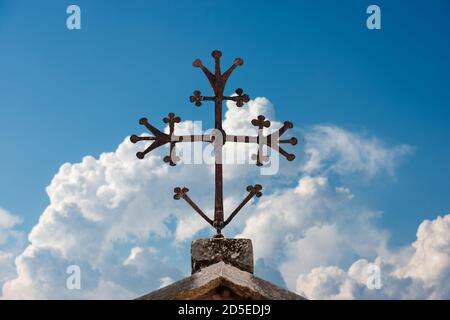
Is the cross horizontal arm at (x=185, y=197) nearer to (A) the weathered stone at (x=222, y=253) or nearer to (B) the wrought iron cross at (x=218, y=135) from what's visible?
(B) the wrought iron cross at (x=218, y=135)

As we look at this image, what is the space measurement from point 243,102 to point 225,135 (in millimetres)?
450

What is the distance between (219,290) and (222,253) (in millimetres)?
1528

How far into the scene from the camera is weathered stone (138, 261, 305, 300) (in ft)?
11.1

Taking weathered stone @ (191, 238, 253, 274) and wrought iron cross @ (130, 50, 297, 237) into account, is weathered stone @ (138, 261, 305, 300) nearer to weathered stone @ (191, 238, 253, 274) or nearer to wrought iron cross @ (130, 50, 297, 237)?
weathered stone @ (191, 238, 253, 274)

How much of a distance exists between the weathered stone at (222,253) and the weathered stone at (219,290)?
4.54 ft

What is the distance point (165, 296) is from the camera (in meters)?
3.36

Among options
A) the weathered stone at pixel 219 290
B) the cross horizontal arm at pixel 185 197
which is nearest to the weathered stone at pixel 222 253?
the cross horizontal arm at pixel 185 197

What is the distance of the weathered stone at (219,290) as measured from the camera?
3.38 metres

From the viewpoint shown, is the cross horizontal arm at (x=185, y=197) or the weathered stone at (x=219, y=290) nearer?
the weathered stone at (x=219, y=290)

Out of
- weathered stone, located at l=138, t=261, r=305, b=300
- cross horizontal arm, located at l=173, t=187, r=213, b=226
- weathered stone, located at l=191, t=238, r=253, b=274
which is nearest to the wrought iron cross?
cross horizontal arm, located at l=173, t=187, r=213, b=226
